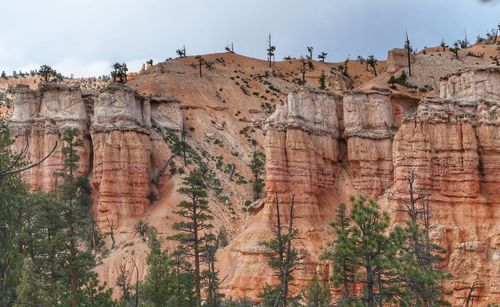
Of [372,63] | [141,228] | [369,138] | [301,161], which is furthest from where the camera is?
[372,63]

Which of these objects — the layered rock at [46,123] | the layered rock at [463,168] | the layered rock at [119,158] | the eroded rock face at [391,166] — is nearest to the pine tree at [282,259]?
the eroded rock face at [391,166]

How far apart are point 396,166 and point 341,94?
10420 millimetres

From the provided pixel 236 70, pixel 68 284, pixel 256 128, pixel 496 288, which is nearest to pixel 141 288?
pixel 68 284

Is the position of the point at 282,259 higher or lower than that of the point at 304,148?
lower

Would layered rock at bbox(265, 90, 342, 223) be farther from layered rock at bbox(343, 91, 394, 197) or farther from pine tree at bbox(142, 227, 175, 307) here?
pine tree at bbox(142, 227, 175, 307)

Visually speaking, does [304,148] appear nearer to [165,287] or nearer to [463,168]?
[463,168]

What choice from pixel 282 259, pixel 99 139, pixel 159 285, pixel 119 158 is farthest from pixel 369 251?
pixel 99 139

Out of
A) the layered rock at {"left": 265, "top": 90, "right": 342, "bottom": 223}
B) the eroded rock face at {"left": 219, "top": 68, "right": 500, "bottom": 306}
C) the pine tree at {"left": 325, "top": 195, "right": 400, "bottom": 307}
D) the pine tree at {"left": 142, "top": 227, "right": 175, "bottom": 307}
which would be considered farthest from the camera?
the layered rock at {"left": 265, "top": 90, "right": 342, "bottom": 223}

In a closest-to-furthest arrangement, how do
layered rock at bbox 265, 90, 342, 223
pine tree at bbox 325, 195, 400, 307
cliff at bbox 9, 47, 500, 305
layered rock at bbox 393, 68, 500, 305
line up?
1. pine tree at bbox 325, 195, 400, 307
2. layered rock at bbox 393, 68, 500, 305
3. cliff at bbox 9, 47, 500, 305
4. layered rock at bbox 265, 90, 342, 223

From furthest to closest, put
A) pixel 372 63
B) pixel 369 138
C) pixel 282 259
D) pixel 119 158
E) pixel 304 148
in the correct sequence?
1. pixel 372 63
2. pixel 119 158
3. pixel 369 138
4. pixel 304 148
5. pixel 282 259

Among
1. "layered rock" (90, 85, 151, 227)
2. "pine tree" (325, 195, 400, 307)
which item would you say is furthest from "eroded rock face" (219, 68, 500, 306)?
"pine tree" (325, 195, 400, 307)

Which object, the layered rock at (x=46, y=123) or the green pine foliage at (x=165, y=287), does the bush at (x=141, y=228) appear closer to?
the layered rock at (x=46, y=123)

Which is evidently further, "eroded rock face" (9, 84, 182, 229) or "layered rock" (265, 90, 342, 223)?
"eroded rock face" (9, 84, 182, 229)

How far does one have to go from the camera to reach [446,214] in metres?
39.3
